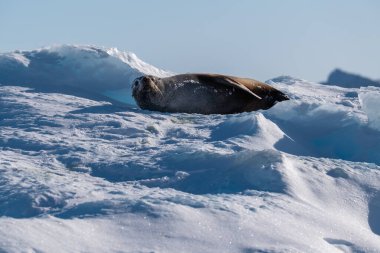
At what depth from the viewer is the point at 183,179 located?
428 cm

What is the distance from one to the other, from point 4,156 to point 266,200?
2.23 meters

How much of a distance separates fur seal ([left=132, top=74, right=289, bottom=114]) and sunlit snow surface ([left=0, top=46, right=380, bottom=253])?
1.04 feet

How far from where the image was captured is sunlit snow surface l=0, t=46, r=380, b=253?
125 inches

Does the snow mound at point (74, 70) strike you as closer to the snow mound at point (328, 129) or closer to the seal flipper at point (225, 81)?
the seal flipper at point (225, 81)

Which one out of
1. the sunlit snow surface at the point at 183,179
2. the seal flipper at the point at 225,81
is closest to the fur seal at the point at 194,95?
the seal flipper at the point at 225,81

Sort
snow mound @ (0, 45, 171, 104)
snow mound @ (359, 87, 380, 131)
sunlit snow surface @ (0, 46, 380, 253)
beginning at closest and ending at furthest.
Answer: sunlit snow surface @ (0, 46, 380, 253), snow mound @ (359, 87, 380, 131), snow mound @ (0, 45, 171, 104)

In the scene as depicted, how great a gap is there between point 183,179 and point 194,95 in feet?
11.8

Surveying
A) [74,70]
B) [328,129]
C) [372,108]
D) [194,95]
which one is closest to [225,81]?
[194,95]

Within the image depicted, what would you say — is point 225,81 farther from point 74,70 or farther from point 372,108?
point 74,70

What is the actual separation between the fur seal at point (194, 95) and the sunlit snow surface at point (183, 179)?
0.32 m

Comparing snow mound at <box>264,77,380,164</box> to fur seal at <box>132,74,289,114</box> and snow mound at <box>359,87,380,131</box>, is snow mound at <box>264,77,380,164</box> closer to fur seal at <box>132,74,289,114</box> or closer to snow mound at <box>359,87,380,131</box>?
snow mound at <box>359,87,380,131</box>

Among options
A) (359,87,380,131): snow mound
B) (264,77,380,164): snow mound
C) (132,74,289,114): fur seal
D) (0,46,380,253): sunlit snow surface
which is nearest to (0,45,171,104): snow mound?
(0,46,380,253): sunlit snow surface

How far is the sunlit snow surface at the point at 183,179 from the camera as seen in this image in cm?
316

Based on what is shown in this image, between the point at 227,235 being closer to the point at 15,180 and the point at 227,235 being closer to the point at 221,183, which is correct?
the point at 221,183
